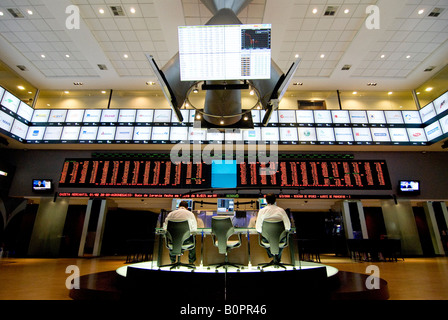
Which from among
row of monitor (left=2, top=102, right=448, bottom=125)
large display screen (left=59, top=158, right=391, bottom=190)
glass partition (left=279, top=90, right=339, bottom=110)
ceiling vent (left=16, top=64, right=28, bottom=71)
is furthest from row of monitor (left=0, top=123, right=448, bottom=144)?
ceiling vent (left=16, top=64, right=28, bottom=71)

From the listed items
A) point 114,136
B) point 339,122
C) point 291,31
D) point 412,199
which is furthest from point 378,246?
point 114,136

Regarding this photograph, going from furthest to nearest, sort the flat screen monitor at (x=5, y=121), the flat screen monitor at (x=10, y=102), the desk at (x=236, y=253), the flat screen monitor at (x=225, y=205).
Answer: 1. the flat screen monitor at (x=10, y=102)
2. the flat screen monitor at (x=5, y=121)
3. the flat screen monitor at (x=225, y=205)
4. the desk at (x=236, y=253)

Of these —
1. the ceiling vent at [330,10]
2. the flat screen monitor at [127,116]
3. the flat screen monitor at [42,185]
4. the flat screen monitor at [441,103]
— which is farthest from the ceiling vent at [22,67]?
the flat screen monitor at [441,103]

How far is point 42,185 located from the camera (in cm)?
714

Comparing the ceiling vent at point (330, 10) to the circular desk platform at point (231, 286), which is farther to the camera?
the ceiling vent at point (330, 10)

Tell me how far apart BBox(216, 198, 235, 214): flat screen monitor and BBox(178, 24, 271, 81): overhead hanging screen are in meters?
4.64

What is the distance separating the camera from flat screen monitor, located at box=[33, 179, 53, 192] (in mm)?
7129

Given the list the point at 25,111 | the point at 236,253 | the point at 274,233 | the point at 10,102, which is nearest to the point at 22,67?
the point at 10,102

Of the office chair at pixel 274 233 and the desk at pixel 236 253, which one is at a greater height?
the office chair at pixel 274 233

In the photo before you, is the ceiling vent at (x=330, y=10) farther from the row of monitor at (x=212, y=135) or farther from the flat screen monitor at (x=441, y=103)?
the flat screen monitor at (x=441, y=103)

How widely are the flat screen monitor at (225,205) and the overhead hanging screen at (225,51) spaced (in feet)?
15.2

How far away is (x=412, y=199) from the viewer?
709 cm

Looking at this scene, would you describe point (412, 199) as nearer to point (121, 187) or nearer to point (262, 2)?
point (262, 2)

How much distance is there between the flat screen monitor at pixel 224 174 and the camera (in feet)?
21.8
